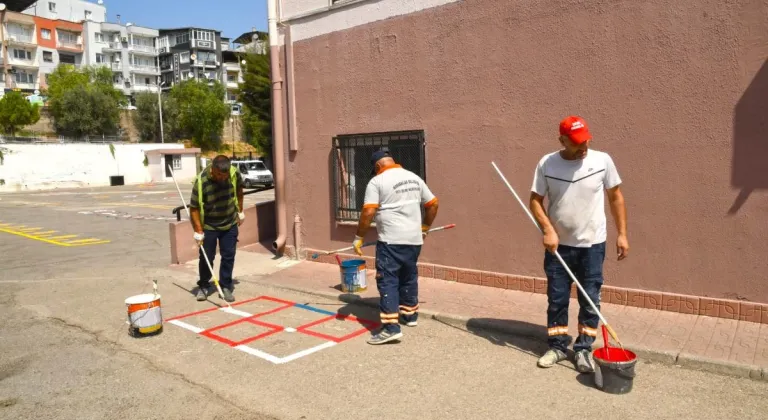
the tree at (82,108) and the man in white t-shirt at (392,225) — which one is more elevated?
the tree at (82,108)

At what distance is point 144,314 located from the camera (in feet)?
18.9

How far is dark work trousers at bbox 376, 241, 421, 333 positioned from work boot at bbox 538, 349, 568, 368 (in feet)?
4.47

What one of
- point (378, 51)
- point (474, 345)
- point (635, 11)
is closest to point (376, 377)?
point (474, 345)

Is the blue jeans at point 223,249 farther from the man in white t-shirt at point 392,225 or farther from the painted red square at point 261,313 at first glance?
the man in white t-shirt at point 392,225

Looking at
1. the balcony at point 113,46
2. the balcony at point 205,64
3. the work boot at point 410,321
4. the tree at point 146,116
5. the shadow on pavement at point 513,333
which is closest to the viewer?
the shadow on pavement at point 513,333

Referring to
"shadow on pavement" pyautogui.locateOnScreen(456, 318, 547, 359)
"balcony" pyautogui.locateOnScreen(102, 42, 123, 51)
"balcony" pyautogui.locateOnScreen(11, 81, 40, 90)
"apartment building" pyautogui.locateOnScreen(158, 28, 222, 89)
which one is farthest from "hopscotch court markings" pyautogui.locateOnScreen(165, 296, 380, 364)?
"apartment building" pyautogui.locateOnScreen(158, 28, 222, 89)

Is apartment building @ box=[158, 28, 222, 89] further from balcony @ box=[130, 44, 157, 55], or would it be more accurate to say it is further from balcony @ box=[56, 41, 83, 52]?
balcony @ box=[56, 41, 83, 52]

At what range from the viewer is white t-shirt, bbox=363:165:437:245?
5.57 meters

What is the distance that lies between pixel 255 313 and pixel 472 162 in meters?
3.12

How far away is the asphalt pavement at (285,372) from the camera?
4.04m

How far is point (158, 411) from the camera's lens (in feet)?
13.5

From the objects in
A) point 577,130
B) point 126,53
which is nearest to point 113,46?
point 126,53

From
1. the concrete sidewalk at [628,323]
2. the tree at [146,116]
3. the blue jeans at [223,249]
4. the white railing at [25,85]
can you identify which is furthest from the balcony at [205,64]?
the blue jeans at [223,249]

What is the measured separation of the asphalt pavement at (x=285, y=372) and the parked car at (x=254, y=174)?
26.3 m
